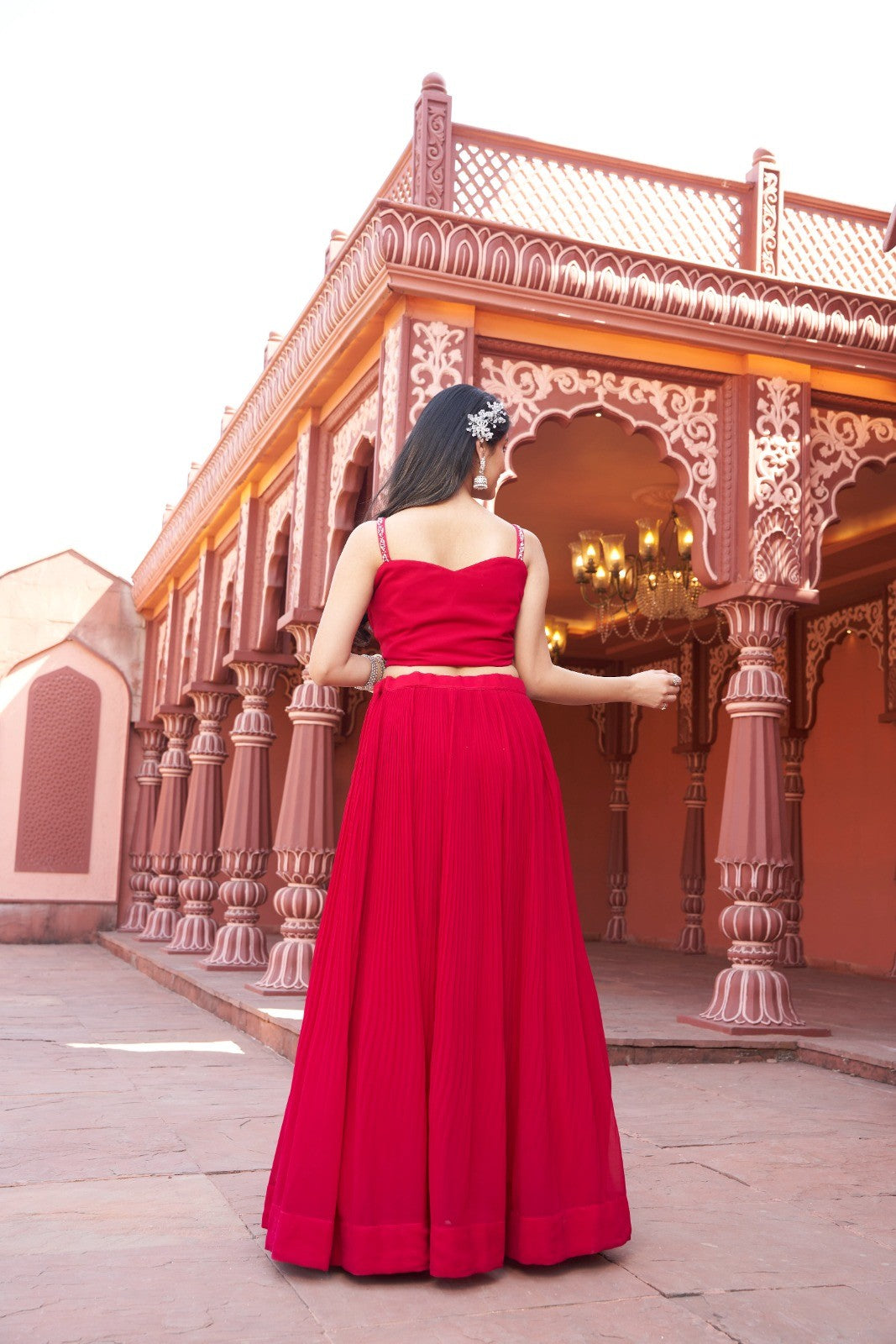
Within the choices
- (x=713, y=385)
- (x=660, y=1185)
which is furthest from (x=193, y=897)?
(x=660, y=1185)

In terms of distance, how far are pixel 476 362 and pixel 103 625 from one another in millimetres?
8420

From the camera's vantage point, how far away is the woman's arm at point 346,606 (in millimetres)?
2447

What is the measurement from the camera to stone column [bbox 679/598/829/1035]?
5633mm

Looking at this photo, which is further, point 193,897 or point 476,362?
point 193,897

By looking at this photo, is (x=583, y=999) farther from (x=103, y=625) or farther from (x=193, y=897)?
(x=103, y=625)

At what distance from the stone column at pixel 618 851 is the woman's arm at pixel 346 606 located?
11618 mm

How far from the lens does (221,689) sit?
33.1 ft

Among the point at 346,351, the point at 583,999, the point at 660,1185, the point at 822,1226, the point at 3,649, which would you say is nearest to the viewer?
the point at 583,999

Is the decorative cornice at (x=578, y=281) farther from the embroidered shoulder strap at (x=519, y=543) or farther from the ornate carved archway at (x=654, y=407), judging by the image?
the embroidered shoulder strap at (x=519, y=543)

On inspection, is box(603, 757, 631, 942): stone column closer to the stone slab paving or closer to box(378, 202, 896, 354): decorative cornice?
the stone slab paving

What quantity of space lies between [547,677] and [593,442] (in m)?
5.02

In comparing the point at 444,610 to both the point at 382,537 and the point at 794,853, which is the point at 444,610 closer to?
the point at 382,537

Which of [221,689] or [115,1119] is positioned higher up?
[221,689]

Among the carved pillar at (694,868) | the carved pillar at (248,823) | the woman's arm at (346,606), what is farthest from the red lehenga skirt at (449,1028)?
the carved pillar at (694,868)
